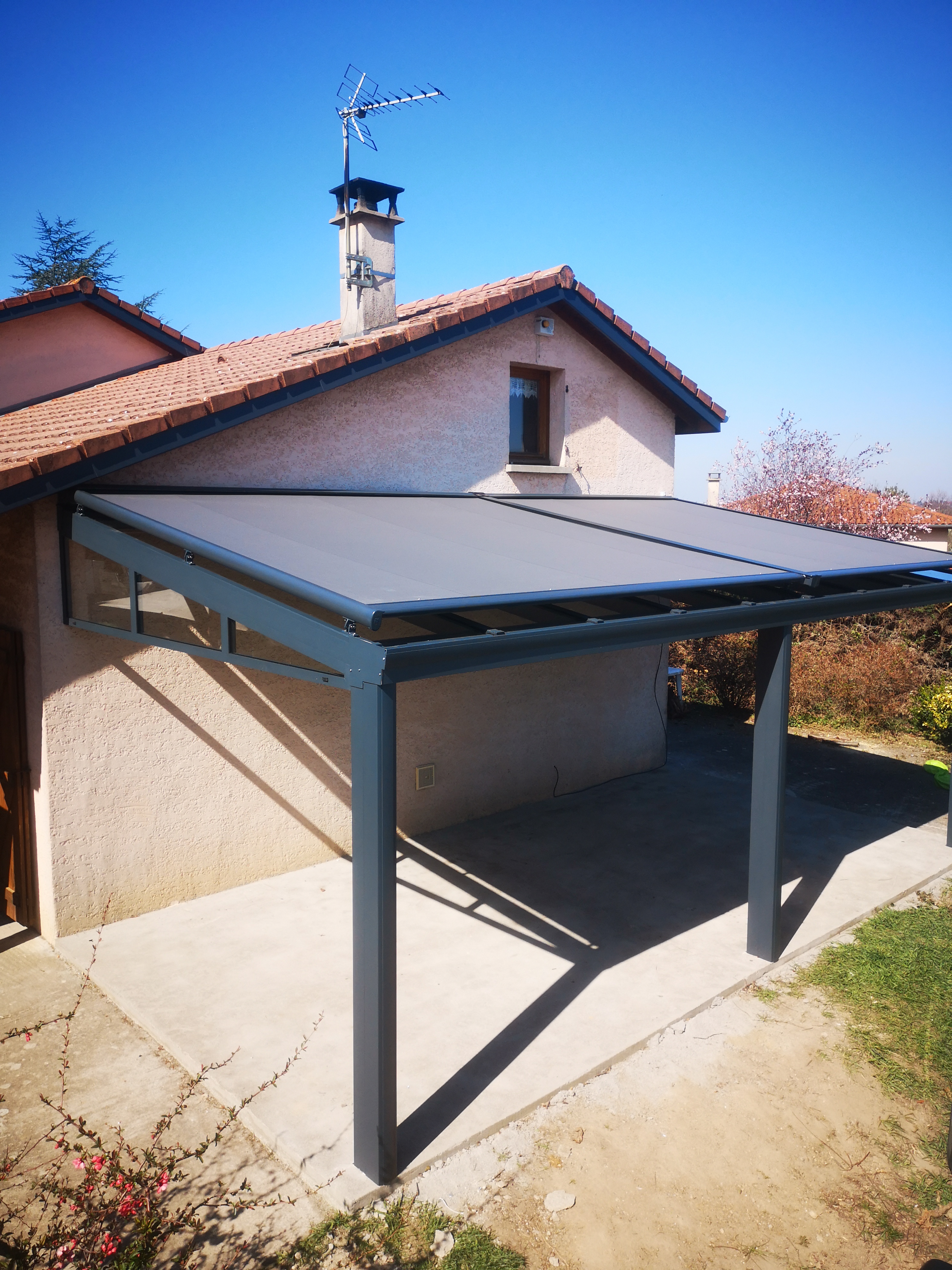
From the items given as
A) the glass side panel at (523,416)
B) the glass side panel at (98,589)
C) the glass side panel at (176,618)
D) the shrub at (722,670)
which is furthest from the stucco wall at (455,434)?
the shrub at (722,670)

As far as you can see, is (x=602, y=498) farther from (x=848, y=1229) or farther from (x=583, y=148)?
(x=848, y=1229)

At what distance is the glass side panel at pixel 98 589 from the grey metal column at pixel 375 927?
4.16 m

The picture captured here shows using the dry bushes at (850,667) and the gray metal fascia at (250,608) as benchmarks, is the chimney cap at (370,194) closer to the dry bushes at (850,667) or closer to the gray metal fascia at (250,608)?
the gray metal fascia at (250,608)

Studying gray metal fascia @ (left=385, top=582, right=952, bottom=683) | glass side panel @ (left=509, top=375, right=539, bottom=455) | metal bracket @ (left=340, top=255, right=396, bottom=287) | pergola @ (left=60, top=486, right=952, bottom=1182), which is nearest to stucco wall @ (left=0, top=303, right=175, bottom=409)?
metal bracket @ (left=340, top=255, right=396, bottom=287)

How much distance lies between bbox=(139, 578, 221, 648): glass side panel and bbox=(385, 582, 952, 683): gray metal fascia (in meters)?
3.47

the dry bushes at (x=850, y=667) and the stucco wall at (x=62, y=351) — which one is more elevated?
the stucco wall at (x=62, y=351)

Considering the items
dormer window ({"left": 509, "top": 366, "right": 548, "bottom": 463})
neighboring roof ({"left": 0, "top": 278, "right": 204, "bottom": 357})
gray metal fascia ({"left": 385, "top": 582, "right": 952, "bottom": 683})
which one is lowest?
gray metal fascia ({"left": 385, "top": 582, "right": 952, "bottom": 683})

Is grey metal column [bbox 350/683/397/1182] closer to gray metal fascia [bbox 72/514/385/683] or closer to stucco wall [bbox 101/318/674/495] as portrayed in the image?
gray metal fascia [bbox 72/514/385/683]

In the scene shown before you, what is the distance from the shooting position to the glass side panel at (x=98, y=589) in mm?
7883

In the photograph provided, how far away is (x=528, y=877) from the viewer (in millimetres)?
10102

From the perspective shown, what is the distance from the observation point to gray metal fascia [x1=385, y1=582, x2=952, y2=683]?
4906 millimetres

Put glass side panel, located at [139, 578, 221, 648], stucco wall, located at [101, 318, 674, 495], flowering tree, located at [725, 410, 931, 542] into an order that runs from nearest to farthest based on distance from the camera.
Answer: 1. glass side panel, located at [139, 578, 221, 648]
2. stucco wall, located at [101, 318, 674, 495]
3. flowering tree, located at [725, 410, 931, 542]

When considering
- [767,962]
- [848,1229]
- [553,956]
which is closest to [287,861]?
[553,956]

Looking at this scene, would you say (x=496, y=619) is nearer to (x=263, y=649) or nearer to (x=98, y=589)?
(x=263, y=649)
